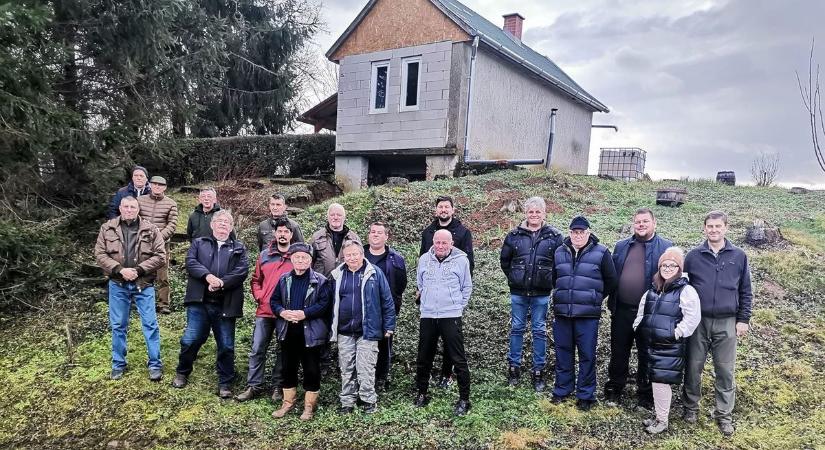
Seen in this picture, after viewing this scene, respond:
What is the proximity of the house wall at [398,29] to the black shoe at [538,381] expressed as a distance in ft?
33.0

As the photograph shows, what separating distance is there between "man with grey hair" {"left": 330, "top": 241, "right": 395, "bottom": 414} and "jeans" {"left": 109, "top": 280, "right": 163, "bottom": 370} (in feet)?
6.36

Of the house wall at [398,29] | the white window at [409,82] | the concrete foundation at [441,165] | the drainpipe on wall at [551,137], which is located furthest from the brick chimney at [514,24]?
the concrete foundation at [441,165]

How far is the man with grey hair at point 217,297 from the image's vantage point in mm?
5031

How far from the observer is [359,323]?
185 inches

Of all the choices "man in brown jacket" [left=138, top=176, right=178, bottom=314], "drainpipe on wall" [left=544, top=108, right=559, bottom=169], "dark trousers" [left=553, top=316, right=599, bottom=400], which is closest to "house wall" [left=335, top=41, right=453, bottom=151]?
"drainpipe on wall" [left=544, top=108, right=559, bottom=169]

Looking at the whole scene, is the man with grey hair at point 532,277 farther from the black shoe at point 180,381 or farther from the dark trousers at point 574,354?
the black shoe at point 180,381

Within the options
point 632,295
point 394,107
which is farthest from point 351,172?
point 632,295

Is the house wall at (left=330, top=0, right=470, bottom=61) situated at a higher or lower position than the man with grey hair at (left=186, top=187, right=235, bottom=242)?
higher

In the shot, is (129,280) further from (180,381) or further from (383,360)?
(383,360)

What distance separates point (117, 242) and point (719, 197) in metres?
13.9

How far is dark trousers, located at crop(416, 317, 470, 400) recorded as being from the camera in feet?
15.4

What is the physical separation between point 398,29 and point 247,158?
5.48 m

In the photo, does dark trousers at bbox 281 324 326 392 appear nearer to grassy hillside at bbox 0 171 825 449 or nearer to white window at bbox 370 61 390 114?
grassy hillside at bbox 0 171 825 449

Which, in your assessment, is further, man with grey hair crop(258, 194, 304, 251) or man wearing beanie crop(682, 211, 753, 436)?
man with grey hair crop(258, 194, 304, 251)
